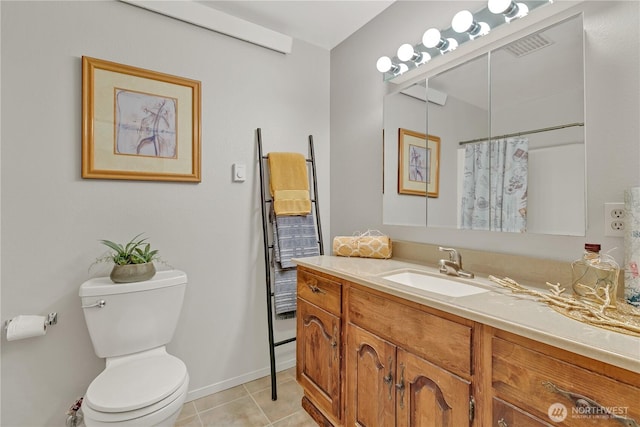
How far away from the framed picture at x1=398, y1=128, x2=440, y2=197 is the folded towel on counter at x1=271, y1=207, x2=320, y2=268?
68 cm

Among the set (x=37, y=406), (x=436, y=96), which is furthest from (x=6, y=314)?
(x=436, y=96)

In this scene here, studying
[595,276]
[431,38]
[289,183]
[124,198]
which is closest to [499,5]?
[431,38]

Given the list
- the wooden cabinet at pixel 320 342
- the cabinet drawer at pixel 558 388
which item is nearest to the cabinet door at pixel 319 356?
the wooden cabinet at pixel 320 342

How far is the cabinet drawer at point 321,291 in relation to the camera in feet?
4.53

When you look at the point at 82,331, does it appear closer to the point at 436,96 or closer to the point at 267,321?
the point at 267,321

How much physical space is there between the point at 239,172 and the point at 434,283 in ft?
4.37

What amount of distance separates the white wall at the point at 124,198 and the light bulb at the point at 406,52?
Result: 78 centimetres

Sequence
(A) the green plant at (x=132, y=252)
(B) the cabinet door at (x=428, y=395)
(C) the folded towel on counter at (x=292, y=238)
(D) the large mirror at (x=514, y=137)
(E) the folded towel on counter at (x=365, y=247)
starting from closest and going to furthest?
(B) the cabinet door at (x=428, y=395), (D) the large mirror at (x=514, y=137), (A) the green plant at (x=132, y=252), (E) the folded towel on counter at (x=365, y=247), (C) the folded towel on counter at (x=292, y=238)

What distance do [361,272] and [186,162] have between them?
121 centimetres

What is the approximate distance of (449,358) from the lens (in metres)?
0.91

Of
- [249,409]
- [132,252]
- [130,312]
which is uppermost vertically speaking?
[132,252]

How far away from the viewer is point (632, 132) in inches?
38.4

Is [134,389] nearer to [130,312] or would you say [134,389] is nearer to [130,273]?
[130,312]

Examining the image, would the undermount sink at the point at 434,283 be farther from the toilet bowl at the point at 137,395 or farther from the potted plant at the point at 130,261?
the potted plant at the point at 130,261
